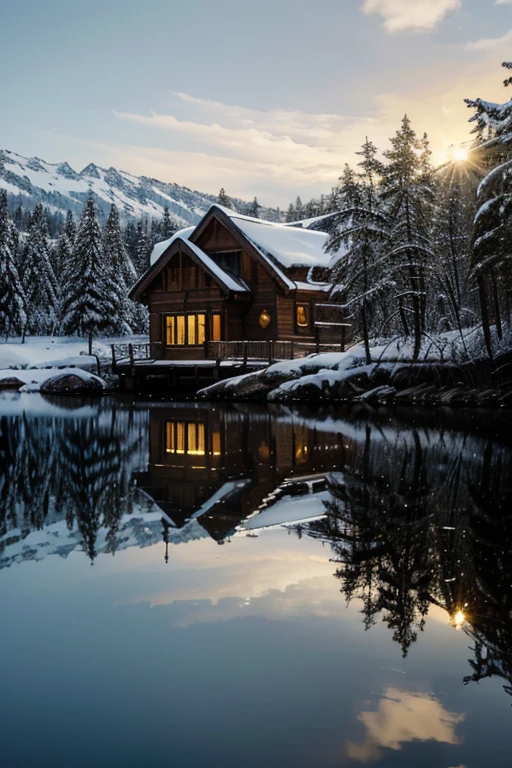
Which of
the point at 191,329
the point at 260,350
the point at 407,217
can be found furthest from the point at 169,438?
the point at 191,329

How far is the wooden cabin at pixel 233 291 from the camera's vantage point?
42750mm

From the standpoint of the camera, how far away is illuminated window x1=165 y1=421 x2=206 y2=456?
15.2 m

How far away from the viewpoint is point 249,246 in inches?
1692

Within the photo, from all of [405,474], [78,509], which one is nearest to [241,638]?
[78,509]

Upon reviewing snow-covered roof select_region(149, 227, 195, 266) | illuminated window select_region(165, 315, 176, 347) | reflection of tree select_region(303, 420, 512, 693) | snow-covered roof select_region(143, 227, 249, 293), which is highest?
snow-covered roof select_region(149, 227, 195, 266)

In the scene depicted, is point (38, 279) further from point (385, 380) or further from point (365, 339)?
point (385, 380)

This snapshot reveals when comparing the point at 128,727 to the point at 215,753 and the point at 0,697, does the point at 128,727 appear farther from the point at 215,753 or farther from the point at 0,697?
the point at 0,697

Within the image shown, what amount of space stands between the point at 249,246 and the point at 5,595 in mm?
38650

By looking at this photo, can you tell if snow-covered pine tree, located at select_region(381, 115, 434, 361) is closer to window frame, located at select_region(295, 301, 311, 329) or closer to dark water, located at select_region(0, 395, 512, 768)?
window frame, located at select_region(295, 301, 311, 329)

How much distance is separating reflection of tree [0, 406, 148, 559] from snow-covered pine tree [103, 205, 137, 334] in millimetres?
54010

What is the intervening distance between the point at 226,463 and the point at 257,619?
26.2 ft

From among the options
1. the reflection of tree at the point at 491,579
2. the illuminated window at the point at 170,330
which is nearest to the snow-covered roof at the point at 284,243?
the illuminated window at the point at 170,330

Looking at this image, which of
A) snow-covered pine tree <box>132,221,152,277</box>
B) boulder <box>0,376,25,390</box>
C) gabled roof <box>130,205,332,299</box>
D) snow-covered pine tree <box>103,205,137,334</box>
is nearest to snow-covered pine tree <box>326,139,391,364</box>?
gabled roof <box>130,205,332,299</box>

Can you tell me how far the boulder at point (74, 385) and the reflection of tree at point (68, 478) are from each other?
21568mm
